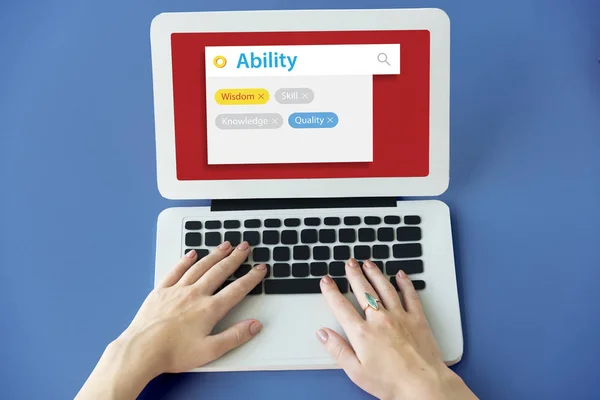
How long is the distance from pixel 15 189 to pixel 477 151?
29.0 inches

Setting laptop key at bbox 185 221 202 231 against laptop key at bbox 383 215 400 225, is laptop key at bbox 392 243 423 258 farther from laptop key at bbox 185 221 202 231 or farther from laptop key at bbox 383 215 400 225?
laptop key at bbox 185 221 202 231

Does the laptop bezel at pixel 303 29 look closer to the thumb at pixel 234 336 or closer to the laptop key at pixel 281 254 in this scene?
the laptop key at pixel 281 254

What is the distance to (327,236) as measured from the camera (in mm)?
706

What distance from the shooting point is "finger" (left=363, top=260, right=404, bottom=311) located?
2.20 ft

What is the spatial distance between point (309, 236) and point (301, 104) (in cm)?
19

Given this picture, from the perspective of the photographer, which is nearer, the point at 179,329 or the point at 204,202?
the point at 179,329

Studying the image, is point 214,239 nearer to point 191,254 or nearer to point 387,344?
point 191,254

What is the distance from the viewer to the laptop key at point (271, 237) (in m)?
0.71

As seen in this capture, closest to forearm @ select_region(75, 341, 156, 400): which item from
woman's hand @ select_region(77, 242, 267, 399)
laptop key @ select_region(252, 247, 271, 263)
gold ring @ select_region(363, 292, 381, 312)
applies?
woman's hand @ select_region(77, 242, 267, 399)

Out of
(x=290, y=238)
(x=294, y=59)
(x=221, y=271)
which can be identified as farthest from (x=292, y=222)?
(x=294, y=59)

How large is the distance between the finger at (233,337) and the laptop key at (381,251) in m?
0.20

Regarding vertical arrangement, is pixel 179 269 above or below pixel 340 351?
above

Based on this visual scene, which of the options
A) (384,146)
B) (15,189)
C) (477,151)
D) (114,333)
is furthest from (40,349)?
(477,151)

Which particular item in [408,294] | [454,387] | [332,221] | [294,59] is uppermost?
[294,59]
